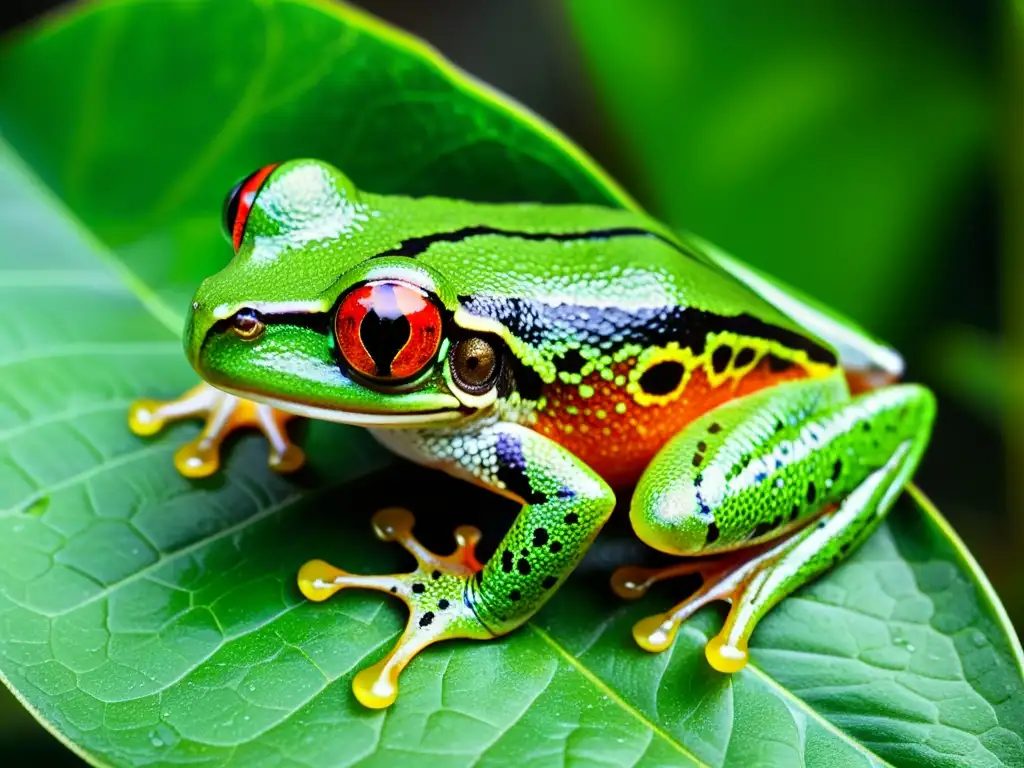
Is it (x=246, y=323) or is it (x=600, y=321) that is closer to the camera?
(x=246, y=323)

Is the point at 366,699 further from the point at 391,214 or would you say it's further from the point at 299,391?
the point at 391,214

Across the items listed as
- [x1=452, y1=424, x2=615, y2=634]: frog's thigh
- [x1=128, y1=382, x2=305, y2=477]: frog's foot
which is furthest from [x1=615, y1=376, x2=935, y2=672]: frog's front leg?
[x1=128, y1=382, x2=305, y2=477]: frog's foot

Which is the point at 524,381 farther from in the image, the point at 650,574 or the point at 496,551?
the point at 650,574

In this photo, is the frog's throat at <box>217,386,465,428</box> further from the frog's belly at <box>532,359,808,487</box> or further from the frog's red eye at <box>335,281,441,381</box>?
the frog's belly at <box>532,359,808,487</box>

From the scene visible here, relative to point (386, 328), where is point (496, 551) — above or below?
below

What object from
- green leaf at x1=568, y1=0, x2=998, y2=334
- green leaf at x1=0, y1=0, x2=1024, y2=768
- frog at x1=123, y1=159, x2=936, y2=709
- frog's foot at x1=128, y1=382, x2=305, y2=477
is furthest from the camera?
green leaf at x1=568, y1=0, x2=998, y2=334

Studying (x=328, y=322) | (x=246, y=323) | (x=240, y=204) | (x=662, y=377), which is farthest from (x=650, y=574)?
(x=240, y=204)

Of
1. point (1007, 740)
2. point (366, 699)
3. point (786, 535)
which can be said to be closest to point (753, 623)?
point (786, 535)
